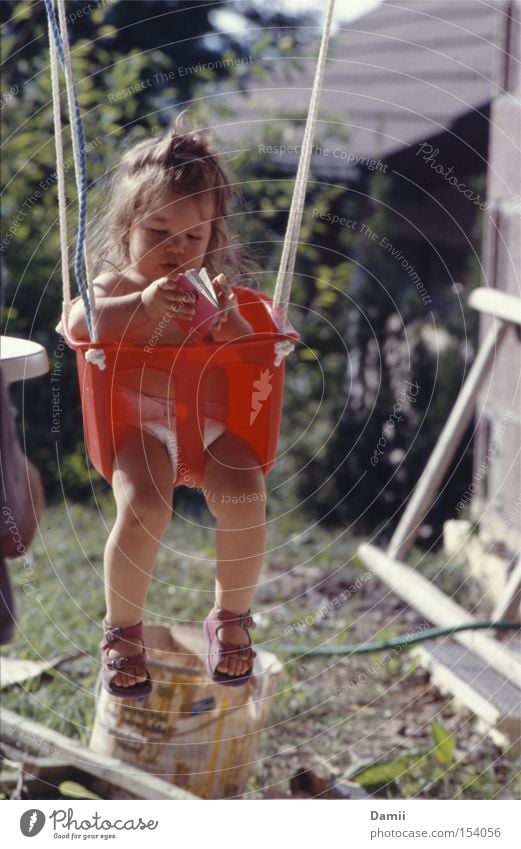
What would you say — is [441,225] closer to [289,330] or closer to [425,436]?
[425,436]

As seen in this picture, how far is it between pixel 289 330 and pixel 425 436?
10.9 feet

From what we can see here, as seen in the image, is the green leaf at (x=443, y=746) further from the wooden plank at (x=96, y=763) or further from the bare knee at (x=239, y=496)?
the bare knee at (x=239, y=496)

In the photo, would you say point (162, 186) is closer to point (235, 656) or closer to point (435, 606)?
point (235, 656)

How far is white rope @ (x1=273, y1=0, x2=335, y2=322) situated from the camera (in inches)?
68.0

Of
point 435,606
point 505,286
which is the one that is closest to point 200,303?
point 435,606

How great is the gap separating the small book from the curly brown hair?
134mm

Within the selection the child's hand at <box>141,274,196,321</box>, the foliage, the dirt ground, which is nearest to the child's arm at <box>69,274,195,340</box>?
the child's hand at <box>141,274,196,321</box>

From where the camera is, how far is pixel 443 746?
2797 mm

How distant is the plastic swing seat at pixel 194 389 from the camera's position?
1.62 meters

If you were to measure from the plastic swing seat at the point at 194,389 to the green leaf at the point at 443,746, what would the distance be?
1330 millimetres

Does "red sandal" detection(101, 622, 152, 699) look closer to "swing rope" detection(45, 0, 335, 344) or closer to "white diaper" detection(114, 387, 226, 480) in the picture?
"white diaper" detection(114, 387, 226, 480)
